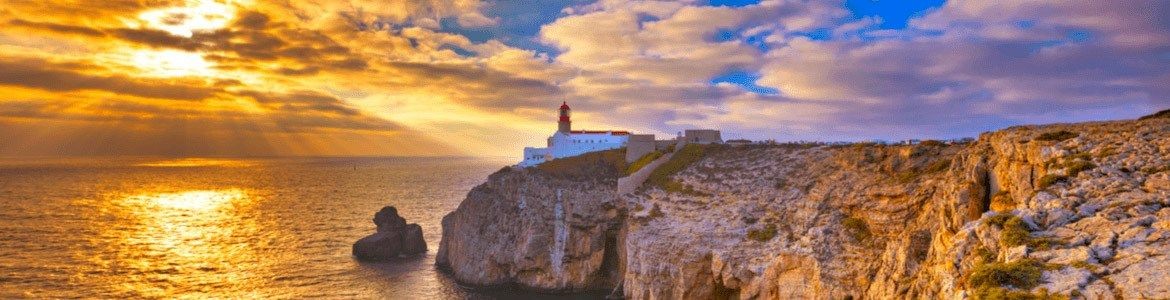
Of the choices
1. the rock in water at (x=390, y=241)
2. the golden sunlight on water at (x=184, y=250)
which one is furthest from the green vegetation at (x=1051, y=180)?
the rock in water at (x=390, y=241)

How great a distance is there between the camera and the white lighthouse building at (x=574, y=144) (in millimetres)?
88188

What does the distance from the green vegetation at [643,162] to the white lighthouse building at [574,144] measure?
14.6 metres

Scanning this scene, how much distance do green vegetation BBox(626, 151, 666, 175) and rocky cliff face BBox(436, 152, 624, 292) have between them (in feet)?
6.56

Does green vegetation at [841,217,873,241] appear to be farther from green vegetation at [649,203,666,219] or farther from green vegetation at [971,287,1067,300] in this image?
green vegetation at [971,287,1067,300]

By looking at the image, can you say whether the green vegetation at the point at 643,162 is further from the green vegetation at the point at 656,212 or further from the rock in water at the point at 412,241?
the rock in water at the point at 412,241

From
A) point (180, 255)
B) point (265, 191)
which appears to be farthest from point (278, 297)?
point (265, 191)

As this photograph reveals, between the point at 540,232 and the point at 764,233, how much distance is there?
2550cm

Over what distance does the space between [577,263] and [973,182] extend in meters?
39.0

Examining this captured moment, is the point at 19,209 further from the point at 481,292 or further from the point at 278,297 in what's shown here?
the point at 481,292

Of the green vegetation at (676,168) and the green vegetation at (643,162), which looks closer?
the green vegetation at (676,168)

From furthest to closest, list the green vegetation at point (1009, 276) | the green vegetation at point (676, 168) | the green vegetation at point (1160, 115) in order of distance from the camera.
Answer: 1. the green vegetation at point (676, 168)
2. the green vegetation at point (1160, 115)
3. the green vegetation at point (1009, 276)

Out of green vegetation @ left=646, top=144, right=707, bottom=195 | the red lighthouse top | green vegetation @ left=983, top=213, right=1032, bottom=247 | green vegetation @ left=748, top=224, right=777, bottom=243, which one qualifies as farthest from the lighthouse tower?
green vegetation @ left=983, top=213, right=1032, bottom=247

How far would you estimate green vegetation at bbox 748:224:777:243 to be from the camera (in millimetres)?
41500

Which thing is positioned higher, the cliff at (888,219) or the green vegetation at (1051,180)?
the green vegetation at (1051,180)
